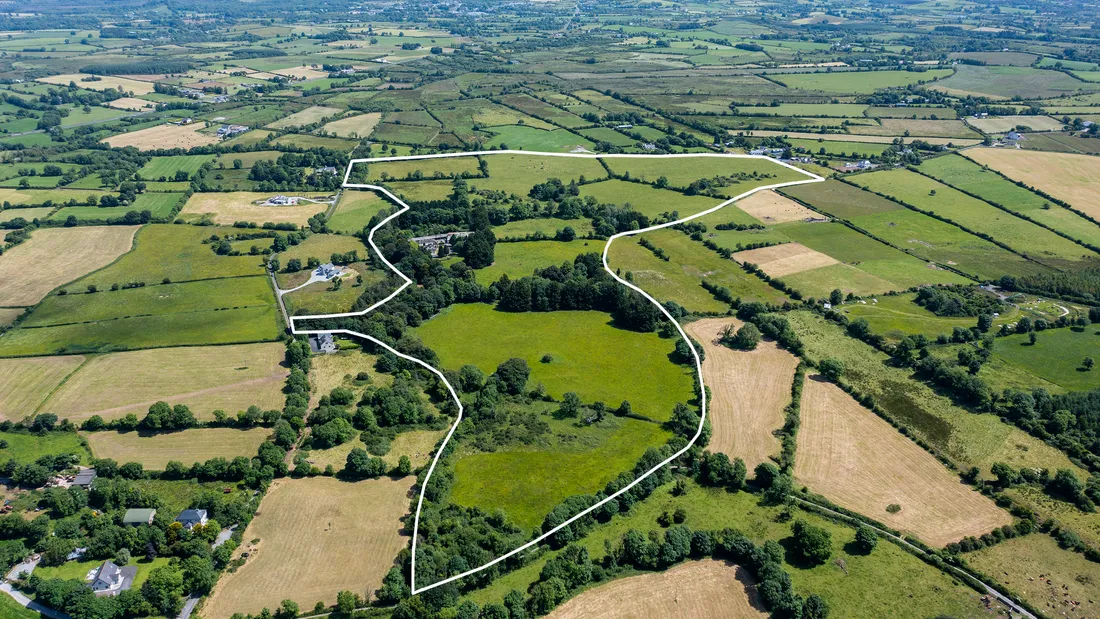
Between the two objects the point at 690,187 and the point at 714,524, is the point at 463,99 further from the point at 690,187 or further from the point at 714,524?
A: the point at 714,524

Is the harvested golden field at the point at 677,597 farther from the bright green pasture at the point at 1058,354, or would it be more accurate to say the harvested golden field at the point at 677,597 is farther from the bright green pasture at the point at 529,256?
the bright green pasture at the point at 529,256

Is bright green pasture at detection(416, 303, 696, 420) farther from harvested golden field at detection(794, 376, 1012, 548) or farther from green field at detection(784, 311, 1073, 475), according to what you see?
green field at detection(784, 311, 1073, 475)

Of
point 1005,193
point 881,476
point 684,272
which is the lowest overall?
point 881,476

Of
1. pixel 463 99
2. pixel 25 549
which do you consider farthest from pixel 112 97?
pixel 25 549

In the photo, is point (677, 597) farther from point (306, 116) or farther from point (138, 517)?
point (306, 116)

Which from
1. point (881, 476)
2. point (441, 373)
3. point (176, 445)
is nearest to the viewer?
point (881, 476)

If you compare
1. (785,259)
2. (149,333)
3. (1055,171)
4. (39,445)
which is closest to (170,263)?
(149,333)

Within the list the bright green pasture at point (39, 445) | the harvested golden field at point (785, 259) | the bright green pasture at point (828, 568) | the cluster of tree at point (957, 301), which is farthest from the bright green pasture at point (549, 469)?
the cluster of tree at point (957, 301)
